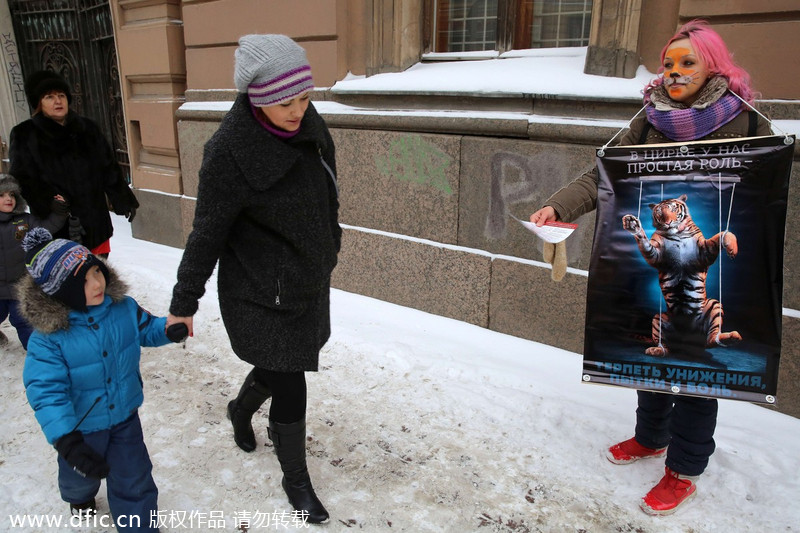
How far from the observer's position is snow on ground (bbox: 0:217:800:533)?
8.33ft

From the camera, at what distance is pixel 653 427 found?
9.05 ft

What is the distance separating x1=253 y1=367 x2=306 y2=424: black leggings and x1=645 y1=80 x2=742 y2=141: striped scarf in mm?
1723

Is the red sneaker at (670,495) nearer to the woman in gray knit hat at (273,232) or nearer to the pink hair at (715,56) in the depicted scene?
Result: the woman in gray knit hat at (273,232)

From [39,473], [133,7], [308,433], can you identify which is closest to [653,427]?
[308,433]

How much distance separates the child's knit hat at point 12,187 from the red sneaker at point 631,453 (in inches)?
146

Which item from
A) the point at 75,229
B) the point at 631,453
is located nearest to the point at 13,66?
the point at 75,229

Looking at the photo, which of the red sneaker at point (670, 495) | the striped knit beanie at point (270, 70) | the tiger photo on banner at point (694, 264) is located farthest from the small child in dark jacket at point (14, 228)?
the red sneaker at point (670, 495)

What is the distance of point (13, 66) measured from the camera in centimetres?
920

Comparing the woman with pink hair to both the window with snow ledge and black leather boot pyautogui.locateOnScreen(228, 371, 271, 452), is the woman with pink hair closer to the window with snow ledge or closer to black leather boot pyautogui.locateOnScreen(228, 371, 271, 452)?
black leather boot pyautogui.locateOnScreen(228, 371, 271, 452)

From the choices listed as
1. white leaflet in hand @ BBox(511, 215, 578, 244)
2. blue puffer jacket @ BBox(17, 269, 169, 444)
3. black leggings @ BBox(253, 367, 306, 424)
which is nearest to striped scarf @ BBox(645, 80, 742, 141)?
white leaflet in hand @ BBox(511, 215, 578, 244)

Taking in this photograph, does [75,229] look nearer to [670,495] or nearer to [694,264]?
[694,264]

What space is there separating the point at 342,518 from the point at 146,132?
18.3 ft

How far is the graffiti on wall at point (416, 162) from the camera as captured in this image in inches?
169

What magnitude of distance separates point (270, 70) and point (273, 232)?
Answer: 0.57 m
